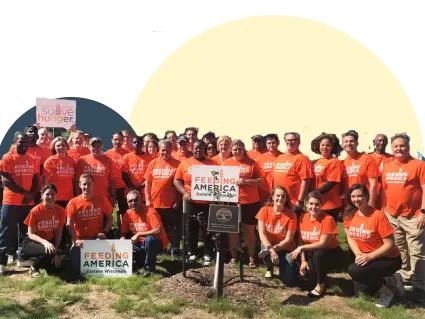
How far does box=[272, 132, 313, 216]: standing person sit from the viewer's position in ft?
20.2

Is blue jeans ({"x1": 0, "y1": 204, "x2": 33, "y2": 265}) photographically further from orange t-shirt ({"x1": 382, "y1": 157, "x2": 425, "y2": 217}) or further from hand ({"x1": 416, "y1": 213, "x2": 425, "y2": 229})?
hand ({"x1": 416, "y1": 213, "x2": 425, "y2": 229})

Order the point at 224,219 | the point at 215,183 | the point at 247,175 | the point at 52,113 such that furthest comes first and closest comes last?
the point at 52,113, the point at 247,175, the point at 215,183, the point at 224,219

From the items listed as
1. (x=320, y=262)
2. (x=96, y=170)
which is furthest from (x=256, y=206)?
(x=96, y=170)

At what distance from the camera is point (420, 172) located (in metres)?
5.46

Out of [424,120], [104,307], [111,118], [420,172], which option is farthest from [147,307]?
[111,118]

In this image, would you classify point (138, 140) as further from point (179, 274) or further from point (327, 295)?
point (327, 295)

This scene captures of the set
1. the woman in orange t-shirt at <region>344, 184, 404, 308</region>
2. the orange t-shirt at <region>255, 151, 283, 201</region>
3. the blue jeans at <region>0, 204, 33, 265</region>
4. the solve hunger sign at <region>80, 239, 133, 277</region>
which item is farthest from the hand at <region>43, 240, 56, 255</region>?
the woman in orange t-shirt at <region>344, 184, 404, 308</region>

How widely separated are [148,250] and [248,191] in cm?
174

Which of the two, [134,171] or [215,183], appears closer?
[215,183]

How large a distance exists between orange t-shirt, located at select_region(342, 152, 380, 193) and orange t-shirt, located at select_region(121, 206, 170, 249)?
2.88m

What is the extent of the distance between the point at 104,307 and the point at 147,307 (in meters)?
0.55

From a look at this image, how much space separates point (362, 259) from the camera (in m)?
5.11

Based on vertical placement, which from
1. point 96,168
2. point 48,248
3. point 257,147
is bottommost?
point 48,248

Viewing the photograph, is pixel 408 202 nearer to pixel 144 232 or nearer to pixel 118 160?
pixel 144 232
